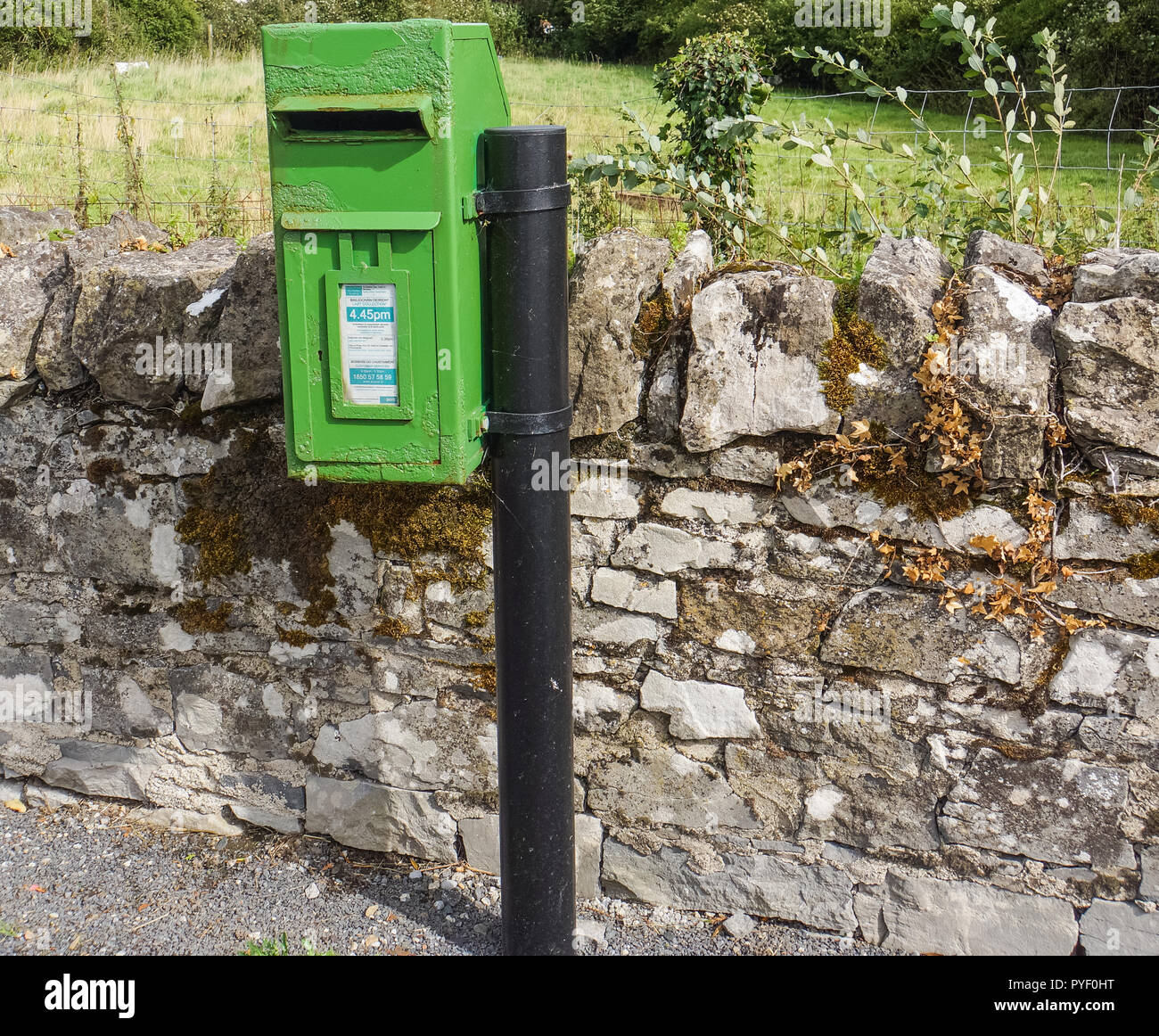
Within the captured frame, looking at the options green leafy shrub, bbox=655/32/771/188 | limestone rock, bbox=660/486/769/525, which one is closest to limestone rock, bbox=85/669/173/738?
limestone rock, bbox=660/486/769/525

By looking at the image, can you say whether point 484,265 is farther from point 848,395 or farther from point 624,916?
point 624,916

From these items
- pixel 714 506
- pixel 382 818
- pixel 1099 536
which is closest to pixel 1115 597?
pixel 1099 536

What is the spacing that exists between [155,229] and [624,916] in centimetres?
273

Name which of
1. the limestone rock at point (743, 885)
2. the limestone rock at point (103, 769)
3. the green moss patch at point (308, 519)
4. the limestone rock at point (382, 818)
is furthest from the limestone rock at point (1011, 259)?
the limestone rock at point (103, 769)

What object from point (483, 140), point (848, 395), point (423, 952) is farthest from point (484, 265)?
point (423, 952)

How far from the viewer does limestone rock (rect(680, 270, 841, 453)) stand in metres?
2.30

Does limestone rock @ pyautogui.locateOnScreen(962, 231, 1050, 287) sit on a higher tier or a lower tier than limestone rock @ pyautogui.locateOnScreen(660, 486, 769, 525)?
higher

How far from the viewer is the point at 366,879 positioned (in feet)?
9.38

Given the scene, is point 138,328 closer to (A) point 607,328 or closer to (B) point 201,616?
(B) point 201,616

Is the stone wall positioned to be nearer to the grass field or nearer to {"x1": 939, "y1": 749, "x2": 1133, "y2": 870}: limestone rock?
{"x1": 939, "y1": 749, "x2": 1133, "y2": 870}: limestone rock

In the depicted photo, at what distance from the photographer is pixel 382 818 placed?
2904mm

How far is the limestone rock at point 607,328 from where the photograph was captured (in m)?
2.40

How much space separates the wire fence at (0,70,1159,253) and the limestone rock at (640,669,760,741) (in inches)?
67.4

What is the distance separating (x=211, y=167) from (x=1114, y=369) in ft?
26.6
